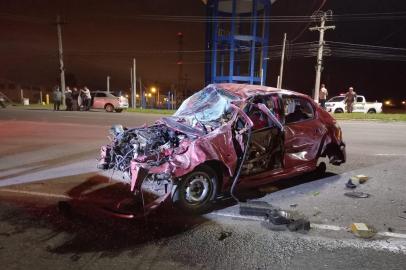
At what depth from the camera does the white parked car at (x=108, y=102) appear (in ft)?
81.8

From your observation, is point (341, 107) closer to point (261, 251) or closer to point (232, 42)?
point (232, 42)

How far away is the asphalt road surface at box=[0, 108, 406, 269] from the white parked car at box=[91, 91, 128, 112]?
17.9m

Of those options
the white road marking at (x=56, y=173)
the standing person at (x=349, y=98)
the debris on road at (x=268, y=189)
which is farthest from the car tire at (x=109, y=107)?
the debris on road at (x=268, y=189)

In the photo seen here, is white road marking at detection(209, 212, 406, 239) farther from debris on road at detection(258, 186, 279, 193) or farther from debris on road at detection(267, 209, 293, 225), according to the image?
debris on road at detection(258, 186, 279, 193)

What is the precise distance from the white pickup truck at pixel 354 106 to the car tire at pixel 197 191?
78.8 feet

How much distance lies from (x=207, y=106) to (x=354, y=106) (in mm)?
25065

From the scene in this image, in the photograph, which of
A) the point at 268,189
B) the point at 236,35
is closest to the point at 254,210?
the point at 268,189

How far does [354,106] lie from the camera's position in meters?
27.9

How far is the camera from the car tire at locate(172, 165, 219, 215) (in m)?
4.80

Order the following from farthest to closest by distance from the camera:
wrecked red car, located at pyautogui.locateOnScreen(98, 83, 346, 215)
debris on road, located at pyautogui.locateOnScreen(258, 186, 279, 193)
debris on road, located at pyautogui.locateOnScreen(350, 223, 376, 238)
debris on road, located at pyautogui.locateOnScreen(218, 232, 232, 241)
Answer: debris on road, located at pyautogui.locateOnScreen(258, 186, 279, 193) < wrecked red car, located at pyautogui.locateOnScreen(98, 83, 346, 215) < debris on road, located at pyautogui.locateOnScreen(350, 223, 376, 238) < debris on road, located at pyautogui.locateOnScreen(218, 232, 232, 241)

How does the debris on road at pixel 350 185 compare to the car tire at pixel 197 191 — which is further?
the debris on road at pixel 350 185

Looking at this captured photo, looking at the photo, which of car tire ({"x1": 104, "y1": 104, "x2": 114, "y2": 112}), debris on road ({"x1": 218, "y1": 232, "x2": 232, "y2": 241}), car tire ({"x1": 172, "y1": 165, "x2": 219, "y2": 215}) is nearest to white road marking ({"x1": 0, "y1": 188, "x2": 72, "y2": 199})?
car tire ({"x1": 172, "y1": 165, "x2": 219, "y2": 215})

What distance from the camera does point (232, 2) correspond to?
34.5m

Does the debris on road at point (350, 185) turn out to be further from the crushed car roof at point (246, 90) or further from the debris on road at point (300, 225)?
the debris on road at point (300, 225)
